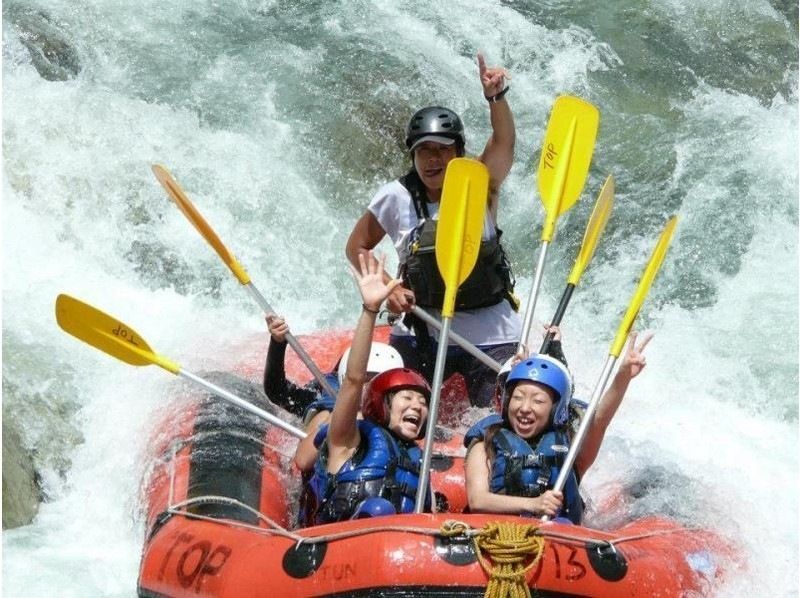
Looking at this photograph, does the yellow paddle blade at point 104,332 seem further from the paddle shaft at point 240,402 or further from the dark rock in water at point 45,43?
the dark rock in water at point 45,43

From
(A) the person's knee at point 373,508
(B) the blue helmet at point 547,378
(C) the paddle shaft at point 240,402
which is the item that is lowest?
(A) the person's knee at point 373,508

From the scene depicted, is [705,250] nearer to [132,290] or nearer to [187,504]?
[132,290]

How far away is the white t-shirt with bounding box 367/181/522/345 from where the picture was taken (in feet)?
15.5

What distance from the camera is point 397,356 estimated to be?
450cm

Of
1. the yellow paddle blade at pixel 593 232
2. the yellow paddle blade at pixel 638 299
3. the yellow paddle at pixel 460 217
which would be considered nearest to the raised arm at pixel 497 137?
the yellow paddle at pixel 460 217

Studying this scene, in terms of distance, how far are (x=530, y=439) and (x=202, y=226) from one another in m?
1.79

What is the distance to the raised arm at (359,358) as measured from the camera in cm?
365

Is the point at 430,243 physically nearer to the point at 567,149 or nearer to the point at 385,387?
the point at 385,387

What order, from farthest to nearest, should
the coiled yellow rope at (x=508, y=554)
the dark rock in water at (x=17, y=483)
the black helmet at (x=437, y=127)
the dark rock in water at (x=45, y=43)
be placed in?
1. the dark rock in water at (x=45, y=43)
2. the dark rock in water at (x=17, y=483)
3. the black helmet at (x=437, y=127)
4. the coiled yellow rope at (x=508, y=554)

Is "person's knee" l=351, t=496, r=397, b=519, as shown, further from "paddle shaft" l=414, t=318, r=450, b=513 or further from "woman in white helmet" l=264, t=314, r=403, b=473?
"woman in white helmet" l=264, t=314, r=403, b=473

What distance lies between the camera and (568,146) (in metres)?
5.35

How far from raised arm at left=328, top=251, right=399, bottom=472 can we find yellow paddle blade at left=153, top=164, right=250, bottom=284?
1.25m

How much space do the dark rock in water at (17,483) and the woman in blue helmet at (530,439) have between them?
2.30 meters

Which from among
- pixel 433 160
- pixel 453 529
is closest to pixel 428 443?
pixel 453 529
